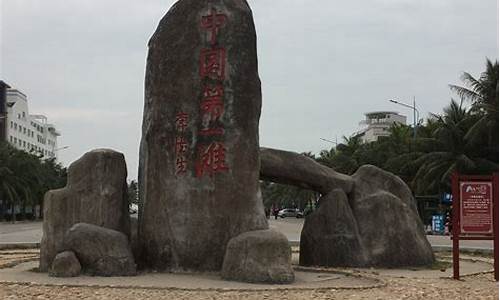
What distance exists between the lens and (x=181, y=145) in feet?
39.8

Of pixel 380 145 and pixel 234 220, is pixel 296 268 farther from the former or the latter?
pixel 380 145

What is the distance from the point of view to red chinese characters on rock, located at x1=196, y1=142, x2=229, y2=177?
1198 cm

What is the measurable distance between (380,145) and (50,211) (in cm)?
3716

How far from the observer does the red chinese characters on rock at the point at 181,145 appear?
12070 millimetres

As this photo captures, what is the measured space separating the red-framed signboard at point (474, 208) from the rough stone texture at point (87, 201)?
236 inches

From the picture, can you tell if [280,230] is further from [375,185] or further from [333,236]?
[333,236]

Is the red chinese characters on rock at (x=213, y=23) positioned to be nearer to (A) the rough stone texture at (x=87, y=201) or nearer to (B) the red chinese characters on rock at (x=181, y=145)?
(B) the red chinese characters on rock at (x=181, y=145)

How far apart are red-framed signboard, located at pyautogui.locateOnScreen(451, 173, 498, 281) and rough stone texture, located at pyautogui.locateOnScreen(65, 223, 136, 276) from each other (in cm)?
573

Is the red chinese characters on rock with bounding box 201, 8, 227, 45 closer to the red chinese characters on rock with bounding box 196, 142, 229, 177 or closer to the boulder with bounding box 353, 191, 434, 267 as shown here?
the red chinese characters on rock with bounding box 196, 142, 229, 177

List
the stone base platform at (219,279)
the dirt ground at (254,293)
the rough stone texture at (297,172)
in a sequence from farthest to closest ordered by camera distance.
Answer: the rough stone texture at (297,172)
the stone base platform at (219,279)
the dirt ground at (254,293)

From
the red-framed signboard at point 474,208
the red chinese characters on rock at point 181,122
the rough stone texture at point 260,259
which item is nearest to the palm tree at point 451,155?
the red-framed signboard at point 474,208

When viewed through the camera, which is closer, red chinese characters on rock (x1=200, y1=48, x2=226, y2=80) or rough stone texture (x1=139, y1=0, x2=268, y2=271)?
rough stone texture (x1=139, y1=0, x2=268, y2=271)

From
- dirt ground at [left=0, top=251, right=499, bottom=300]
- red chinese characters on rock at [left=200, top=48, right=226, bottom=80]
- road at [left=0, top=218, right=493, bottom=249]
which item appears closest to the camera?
dirt ground at [left=0, top=251, right=499, bottom=300]

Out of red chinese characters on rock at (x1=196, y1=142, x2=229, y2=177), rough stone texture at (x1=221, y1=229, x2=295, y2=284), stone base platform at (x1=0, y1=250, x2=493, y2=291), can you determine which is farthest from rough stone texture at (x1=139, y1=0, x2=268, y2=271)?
rough stone texture at (x1=221, y1=229, x2=295, y2=284)
